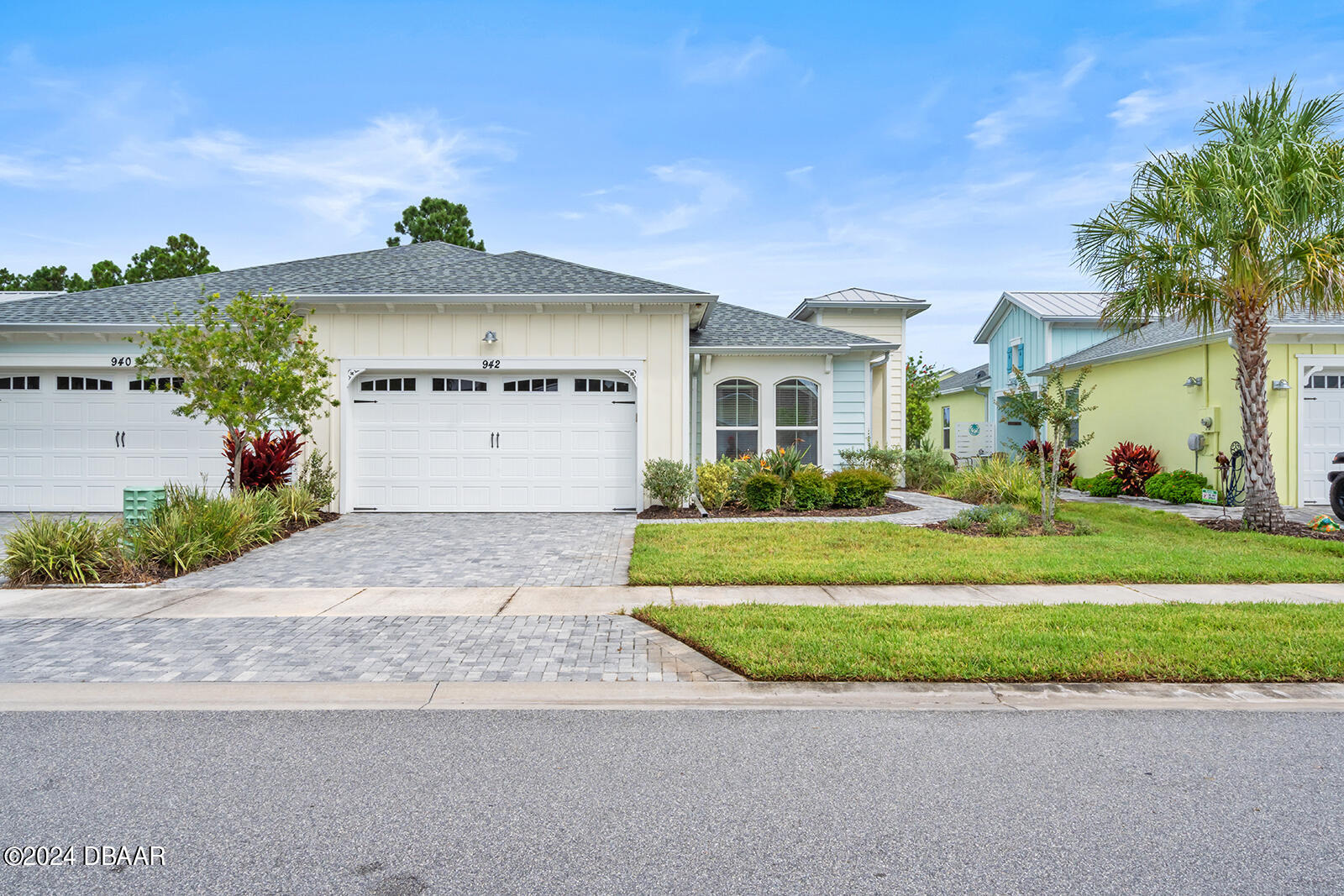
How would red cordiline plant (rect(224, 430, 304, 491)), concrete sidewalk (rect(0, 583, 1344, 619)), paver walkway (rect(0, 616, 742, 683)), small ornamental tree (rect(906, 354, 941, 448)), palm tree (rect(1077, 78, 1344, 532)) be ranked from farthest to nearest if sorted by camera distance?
small ornamental tree (rect(906, 354, 941, 448)) < red cordiline plant (rect(224, 430, 304, 491)) < palm tree (rect(1077, 78, 1344, 532)) < concrete sidewalk (rect(0, 583, 1344, 619)) < paver walkway (rect(0, 616, 742, 683))

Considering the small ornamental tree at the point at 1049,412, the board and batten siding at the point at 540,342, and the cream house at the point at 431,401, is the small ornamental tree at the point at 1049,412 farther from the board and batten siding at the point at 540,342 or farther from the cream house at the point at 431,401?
the board and batten siding at the point at 540,342

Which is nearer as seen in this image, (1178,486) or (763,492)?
(763,492)

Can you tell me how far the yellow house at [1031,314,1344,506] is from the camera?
47.4 ft

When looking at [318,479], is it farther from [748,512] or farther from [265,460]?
[748,512]

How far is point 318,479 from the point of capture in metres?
13.1

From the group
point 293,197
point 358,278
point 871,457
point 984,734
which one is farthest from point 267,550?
point 293,197

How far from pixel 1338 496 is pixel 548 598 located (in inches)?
509

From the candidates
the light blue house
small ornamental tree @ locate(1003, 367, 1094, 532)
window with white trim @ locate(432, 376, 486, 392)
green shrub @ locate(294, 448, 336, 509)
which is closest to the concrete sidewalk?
small ornamental tree @ locate(1003, 367, 1094, 532)

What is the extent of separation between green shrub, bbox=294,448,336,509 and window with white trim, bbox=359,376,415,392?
144 centimetres

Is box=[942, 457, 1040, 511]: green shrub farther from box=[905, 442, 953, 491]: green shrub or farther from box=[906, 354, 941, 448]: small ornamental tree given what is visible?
box=[906, 354, 941, 448]: small ornamental tree

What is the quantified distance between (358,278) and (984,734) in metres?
13.8

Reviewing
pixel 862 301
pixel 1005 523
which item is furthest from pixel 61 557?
pixel 862 301

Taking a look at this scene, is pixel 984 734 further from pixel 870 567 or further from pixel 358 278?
pixel 358 278

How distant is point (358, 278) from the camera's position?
47.0 ft
